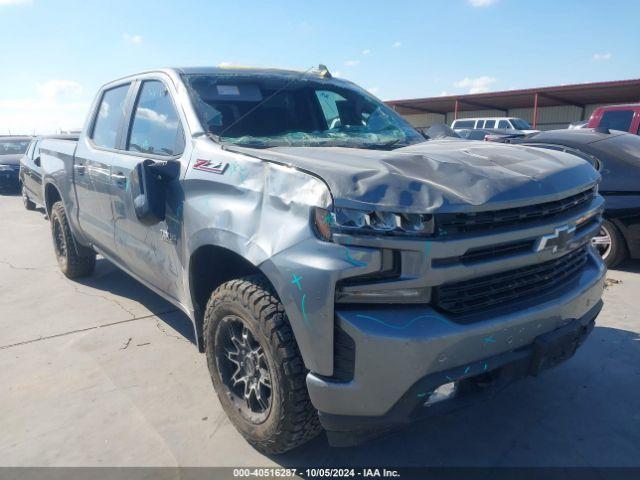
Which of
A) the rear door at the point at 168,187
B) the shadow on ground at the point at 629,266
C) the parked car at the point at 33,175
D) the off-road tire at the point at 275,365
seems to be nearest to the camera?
the off-road tire at the point at 275,365

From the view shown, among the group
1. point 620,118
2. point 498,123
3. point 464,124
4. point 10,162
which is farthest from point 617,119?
point 10,162

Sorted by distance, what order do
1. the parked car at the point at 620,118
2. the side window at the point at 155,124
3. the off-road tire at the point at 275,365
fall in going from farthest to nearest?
the parked car at the point at 620,118 < the side window at the point at 155,124 < the off-road tire at the point at 275,365

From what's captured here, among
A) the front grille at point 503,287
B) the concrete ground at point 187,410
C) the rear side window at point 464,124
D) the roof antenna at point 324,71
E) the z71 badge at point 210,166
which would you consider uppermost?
the roof antenna at point 324,71

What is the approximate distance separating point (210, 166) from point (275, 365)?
106 cm

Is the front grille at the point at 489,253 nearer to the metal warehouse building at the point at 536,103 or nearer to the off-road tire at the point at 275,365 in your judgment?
the off-road tire at the point at 275,365

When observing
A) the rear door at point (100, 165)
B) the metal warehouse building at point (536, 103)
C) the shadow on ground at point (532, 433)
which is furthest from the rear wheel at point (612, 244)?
the metal warehouse building at point (536, 103)

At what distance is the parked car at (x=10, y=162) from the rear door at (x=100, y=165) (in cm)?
1267

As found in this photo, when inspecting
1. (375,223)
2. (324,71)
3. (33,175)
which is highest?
(324,71)

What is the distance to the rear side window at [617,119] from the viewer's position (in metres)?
9.41

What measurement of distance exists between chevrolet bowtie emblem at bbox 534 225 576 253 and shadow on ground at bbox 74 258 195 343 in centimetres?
266

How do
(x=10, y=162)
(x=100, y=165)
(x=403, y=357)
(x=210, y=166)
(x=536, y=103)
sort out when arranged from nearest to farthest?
(x=403, y=357), (x=210, y=166), (x=100, y=165), (x=10, y=162), (x=536, y=103)

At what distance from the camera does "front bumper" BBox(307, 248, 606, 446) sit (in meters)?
1.85

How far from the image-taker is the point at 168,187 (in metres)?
2.87

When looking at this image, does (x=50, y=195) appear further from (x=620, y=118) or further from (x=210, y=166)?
(x=620, y=118)
